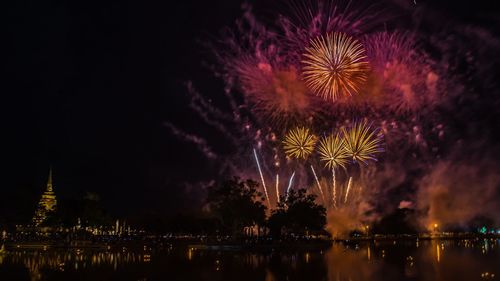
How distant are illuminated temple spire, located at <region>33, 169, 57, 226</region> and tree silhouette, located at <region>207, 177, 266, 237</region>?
160 ft

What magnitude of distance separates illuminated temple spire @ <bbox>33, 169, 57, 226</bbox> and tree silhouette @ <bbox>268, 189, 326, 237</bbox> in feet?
168

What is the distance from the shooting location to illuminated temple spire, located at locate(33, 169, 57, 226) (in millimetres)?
109562

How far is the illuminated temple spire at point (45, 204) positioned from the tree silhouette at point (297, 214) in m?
51.1

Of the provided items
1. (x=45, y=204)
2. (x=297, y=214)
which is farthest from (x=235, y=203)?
(x=45, y=204)

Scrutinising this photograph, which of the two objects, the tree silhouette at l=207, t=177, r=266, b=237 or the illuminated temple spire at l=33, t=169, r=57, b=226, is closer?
the tree silhouette at l=207, t=177, r=266, b=237

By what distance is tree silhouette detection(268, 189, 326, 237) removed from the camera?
79250mm

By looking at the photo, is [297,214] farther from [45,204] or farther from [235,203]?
[45,204]

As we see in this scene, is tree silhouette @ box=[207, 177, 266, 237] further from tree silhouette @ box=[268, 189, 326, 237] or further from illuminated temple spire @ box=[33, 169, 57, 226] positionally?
illuminated temple spire @ box=[33, 169, 57, 226]

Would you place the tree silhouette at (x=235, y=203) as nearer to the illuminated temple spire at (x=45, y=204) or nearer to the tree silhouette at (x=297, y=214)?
the tree silhouette at (x=297, y=214)

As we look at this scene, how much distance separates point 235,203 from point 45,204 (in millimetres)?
64647

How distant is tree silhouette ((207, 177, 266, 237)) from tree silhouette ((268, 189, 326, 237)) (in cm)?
598

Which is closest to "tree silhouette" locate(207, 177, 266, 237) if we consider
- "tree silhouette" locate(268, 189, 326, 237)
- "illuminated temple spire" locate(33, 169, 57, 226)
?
"tree silhouette" locate(268, 189, 326, 237)

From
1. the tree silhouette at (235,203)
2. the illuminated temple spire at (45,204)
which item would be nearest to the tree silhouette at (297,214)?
the tree silhouette at (235,203)

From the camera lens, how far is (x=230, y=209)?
2766 inches
